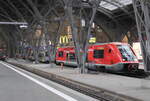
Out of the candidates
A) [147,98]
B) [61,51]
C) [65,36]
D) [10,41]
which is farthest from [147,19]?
[10,41]

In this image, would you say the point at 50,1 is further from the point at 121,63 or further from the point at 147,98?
the point at 147,98

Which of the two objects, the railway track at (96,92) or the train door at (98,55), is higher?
the train door at (98,55)

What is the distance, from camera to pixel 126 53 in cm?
2644

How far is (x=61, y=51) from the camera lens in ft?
140

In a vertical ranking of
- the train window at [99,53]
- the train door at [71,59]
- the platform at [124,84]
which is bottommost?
the platform at [124,84]

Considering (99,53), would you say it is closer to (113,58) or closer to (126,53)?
(113,58)

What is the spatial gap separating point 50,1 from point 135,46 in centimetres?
1351

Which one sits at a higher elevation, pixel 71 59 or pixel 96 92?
pixel 71 59

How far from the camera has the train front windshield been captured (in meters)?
26.0

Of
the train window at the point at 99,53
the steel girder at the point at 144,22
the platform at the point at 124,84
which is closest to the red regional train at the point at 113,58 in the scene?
the train window at the point at 99,53

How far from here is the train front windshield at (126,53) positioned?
26031 millimetres

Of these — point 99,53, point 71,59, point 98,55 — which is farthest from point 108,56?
point 71,59

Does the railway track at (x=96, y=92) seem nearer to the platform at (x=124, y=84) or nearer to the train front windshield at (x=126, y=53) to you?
the platform at (x=124, y=84)

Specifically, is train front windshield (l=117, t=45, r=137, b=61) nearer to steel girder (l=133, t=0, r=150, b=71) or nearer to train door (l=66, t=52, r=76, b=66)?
steel girder (l=133, t=0, r=150, b=71)
